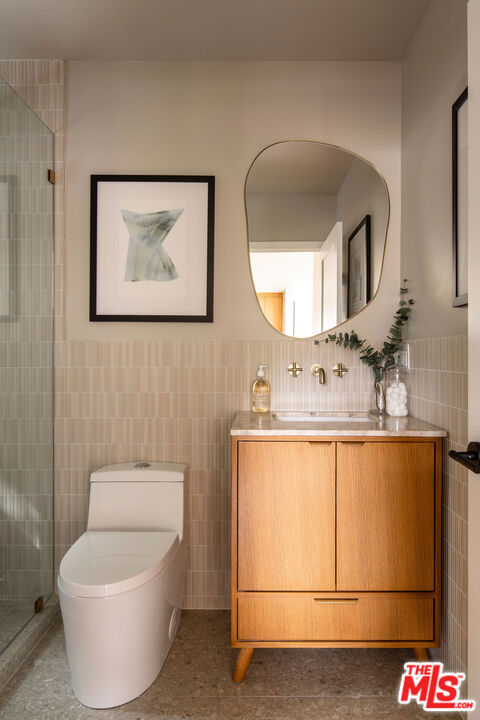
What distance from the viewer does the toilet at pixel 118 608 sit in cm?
151

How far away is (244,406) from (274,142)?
46.2 inches

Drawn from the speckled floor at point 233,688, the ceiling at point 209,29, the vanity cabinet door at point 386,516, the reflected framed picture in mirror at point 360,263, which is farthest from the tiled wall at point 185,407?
the ceiling at point 209,29

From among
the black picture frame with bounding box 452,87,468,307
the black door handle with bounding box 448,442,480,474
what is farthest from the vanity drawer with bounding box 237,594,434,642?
the black picture frame with bounding box 452,87,468,307

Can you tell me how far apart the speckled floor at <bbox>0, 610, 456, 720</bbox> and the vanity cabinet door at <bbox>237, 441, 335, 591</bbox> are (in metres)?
0.35

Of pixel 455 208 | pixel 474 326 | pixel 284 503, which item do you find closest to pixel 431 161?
pixel 455 208

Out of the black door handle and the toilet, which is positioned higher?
the black door handle

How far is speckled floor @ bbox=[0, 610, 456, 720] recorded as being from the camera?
5.14ft

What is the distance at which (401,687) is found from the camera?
1682mm

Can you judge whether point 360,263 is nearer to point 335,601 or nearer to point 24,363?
point 335,601

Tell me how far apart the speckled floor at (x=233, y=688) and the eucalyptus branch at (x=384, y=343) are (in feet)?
3.67

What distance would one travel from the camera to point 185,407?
2219mm

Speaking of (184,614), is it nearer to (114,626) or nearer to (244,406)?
(114,626)

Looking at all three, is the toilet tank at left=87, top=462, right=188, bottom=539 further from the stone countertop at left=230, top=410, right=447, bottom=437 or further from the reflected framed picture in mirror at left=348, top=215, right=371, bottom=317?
the reflected framed picture in mirror at left=348, top=215, right=371, bottom=317

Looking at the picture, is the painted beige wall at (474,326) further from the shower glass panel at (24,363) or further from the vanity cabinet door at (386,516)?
the shower glass panel at (24,363)
